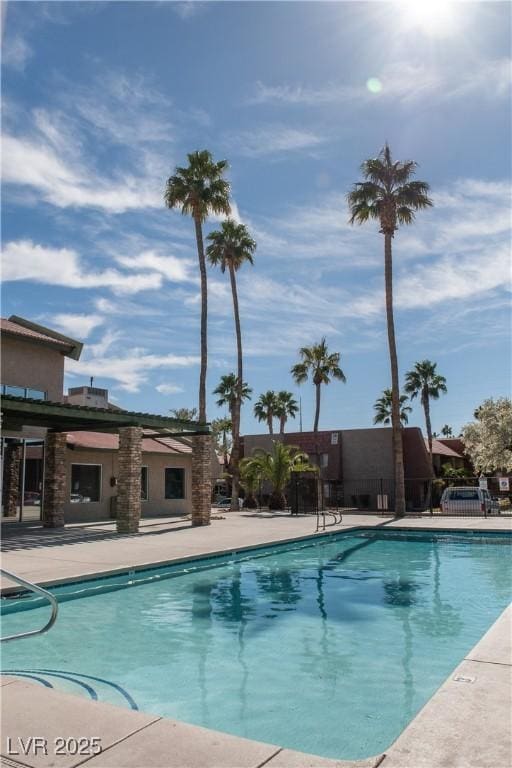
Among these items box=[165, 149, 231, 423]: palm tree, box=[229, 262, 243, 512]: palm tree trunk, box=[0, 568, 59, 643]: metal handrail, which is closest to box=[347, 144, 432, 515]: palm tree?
box=[165, 149, 231, 423]: palm tree

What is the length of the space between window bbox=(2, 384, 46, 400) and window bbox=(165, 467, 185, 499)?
8666mm

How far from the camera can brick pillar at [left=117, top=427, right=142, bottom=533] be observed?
19.7 metres

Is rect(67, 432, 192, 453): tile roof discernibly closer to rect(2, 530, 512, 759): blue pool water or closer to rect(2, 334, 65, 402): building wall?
rect(2, 334, 65, 402): building wall

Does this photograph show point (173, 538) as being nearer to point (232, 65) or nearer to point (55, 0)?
point (232, 65)

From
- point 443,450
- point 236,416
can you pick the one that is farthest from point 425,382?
point 236,416

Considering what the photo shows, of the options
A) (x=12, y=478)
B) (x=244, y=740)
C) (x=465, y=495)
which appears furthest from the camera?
(x=465, y=495)

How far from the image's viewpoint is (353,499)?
38062mm

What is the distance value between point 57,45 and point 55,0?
1.55 meters

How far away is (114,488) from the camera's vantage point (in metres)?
26.2

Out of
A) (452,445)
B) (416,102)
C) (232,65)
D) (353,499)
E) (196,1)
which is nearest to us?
(196,1)

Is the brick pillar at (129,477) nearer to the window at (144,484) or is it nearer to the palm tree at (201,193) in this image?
the window at (144,484)

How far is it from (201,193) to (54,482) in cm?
1638

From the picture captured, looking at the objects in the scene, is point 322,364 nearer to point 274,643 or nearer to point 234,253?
point 234,253

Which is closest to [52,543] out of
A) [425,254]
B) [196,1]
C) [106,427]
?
[106,427]
